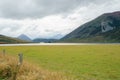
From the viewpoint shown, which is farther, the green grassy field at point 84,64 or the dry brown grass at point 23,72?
the green grassy field at point 84,64

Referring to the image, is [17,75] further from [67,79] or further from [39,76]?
[67,79]

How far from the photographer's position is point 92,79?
19578 millimetres

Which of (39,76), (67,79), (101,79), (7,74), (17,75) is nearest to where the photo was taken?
(67,79)

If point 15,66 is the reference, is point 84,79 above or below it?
below

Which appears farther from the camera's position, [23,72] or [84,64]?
[84,64]

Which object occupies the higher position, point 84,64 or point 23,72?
point 23,72

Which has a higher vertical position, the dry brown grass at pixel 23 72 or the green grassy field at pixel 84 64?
the dry brown grass at pixel 23 72

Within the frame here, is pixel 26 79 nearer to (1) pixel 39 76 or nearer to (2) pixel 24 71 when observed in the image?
(1) pixel 39 76

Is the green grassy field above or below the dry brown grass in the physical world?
below

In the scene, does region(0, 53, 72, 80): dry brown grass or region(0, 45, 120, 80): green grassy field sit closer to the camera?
region(0, 53, 72, 80): dry brown grass

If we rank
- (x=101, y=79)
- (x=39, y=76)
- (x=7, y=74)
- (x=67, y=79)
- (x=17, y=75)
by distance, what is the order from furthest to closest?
(x=101, y=79) → (x=7, y=74) → (x=17, y=75) → (x=39, y=76) → (x=67, y=79)

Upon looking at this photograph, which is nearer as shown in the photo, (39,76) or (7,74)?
(39,76)

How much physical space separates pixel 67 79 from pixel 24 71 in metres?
5.40

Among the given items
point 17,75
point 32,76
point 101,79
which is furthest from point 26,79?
point 101,79
